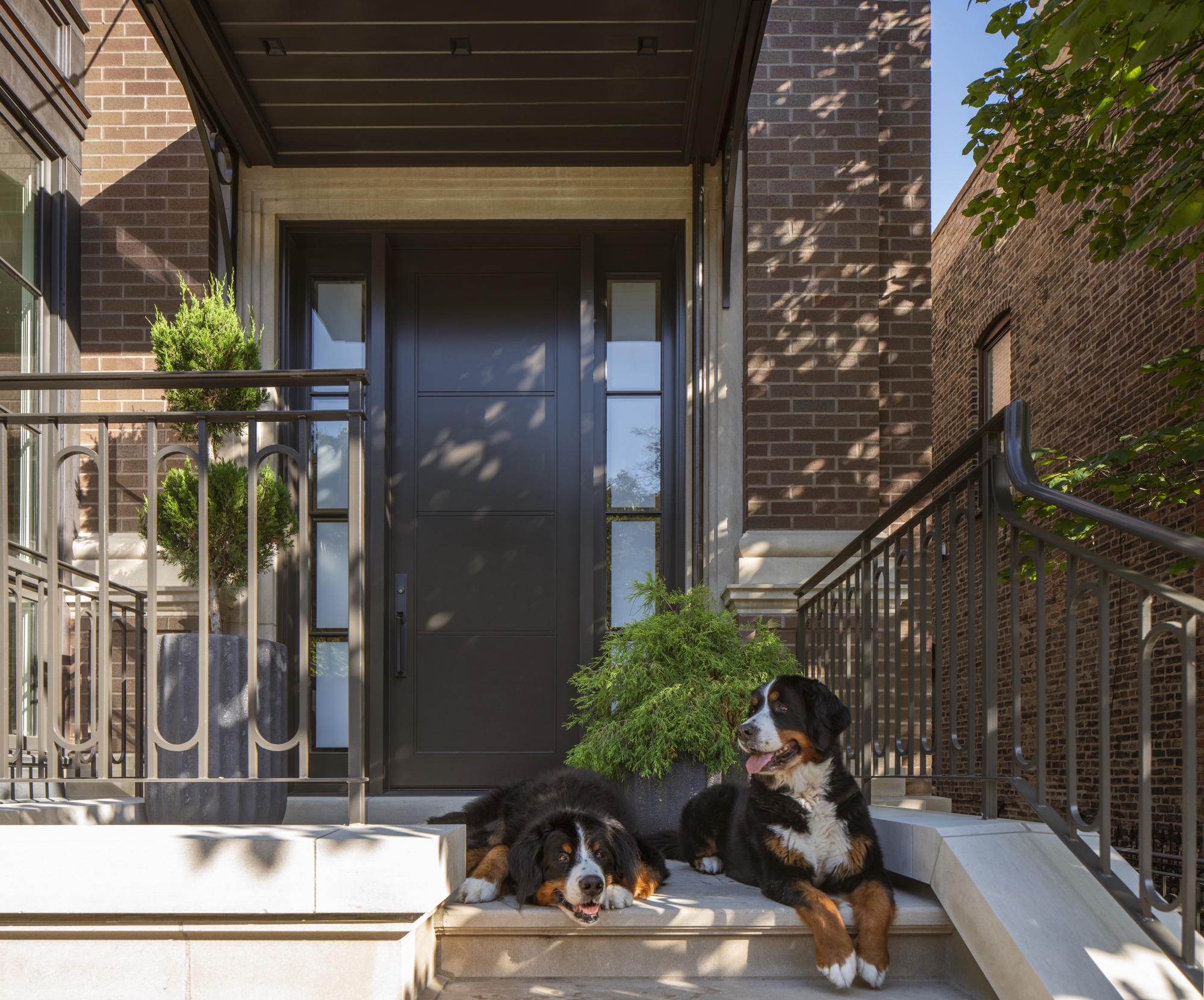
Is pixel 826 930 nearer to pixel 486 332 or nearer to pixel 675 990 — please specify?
pixel 675 990

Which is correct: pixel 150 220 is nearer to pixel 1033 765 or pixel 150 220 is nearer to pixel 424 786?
pixel 424 786

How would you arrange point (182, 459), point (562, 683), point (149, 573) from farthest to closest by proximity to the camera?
point (562, 683)
point (182, 459)
point (149, 573)

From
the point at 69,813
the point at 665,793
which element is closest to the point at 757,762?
the point at 665,793

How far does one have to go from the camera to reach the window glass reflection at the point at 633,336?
5914 millimetres

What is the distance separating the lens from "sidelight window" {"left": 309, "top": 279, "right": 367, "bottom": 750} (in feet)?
18.6

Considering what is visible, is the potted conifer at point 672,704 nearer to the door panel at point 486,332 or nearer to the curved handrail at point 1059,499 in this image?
the curved handrail at point 1059,499

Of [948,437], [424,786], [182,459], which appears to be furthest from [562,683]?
[948,437]

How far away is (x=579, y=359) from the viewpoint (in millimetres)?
5824

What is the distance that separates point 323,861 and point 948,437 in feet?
44.5

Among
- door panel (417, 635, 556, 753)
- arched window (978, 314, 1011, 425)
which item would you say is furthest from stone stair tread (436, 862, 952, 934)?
arched window (978, 314, 1011, 425)

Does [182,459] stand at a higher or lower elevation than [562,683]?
higher

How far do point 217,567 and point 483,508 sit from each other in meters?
1.66

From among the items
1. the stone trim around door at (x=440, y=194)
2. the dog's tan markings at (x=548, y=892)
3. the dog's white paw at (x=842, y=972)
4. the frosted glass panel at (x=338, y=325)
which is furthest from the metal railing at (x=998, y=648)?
the frosted glass panel at (x=338, y=325)

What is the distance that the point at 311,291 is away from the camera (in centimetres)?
592
